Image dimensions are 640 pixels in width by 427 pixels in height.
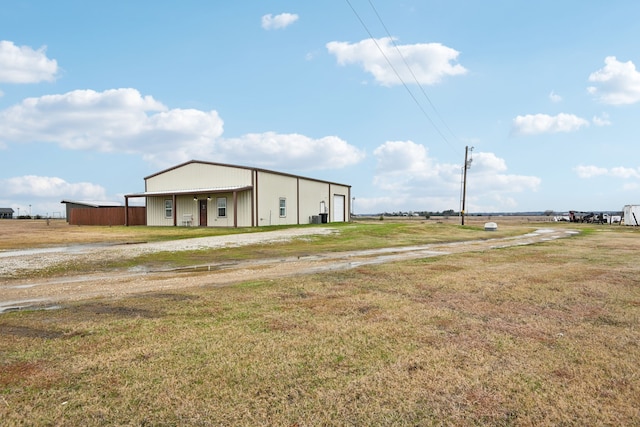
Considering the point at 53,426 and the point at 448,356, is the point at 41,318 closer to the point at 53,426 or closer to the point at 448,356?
the point at 53,426

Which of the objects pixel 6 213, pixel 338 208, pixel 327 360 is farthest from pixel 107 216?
pixel 6 213

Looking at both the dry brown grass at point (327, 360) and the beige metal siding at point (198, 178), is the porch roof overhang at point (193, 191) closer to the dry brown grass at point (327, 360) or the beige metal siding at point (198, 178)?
the beige metal siding at point (198, 178)

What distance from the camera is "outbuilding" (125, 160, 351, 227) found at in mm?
33344

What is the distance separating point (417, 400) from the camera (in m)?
3.25

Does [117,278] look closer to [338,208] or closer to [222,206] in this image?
[222,206]

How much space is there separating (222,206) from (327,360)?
3173cm

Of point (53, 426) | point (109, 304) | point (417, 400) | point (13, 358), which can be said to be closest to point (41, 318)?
point (109, 304)

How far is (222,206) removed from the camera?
3456cm

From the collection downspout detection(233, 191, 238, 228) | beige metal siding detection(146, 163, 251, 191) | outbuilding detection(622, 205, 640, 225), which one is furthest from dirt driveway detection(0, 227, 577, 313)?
outbuilding detection(622, 205, 640, 225)

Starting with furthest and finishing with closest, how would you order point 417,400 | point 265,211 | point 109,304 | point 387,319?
point 265,211, point 109,304, point 387,319, point 417,400

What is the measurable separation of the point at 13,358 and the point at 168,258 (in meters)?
10.5

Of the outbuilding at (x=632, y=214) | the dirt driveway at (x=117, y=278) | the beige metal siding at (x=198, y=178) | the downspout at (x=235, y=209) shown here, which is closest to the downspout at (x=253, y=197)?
the beige metal siding at (x=198, y=178)

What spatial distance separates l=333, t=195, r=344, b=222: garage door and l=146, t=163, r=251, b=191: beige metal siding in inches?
574

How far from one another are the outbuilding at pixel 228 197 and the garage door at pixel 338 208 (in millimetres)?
3477
